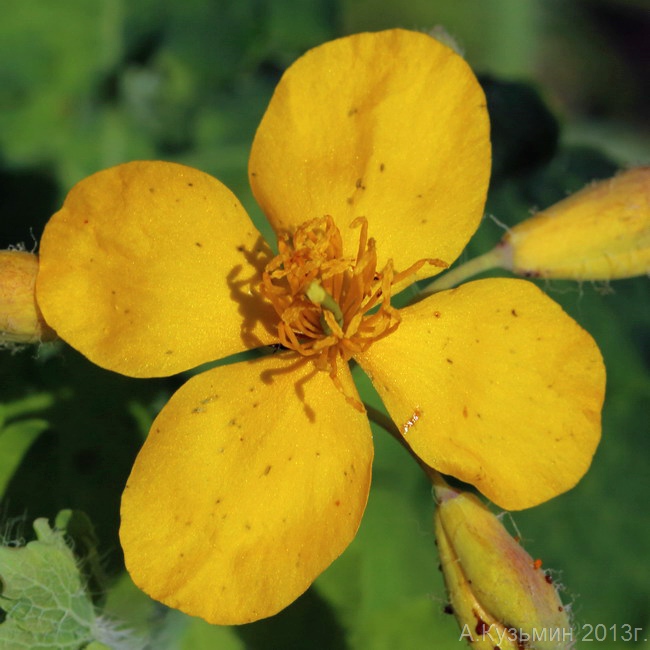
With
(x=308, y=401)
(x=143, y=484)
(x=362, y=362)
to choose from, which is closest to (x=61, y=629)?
(x=143, y=484)

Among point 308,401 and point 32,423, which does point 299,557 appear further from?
point 32,423

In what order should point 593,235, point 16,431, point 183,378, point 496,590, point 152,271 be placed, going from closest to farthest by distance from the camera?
point 496,590 < point 152,271 < point 593,235 < point 16,431 < point 183,378

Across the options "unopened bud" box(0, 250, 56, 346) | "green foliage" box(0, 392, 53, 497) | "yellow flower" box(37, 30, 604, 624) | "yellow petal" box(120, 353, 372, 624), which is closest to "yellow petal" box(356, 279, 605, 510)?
"yellow flower" box(37, 30, 604, 624)

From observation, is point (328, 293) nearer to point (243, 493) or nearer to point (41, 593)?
point (243, 493)

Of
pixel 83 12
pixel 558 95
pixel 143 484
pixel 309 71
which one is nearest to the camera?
pixel 143 484

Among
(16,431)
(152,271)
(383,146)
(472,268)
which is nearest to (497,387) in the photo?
(472,268)

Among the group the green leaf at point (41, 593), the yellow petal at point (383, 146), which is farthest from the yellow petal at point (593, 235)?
the green leaf at point (41, 593)

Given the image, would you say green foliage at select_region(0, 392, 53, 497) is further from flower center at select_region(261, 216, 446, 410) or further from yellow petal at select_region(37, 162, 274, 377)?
flower center at select_region(261, 216, 446, 410)
